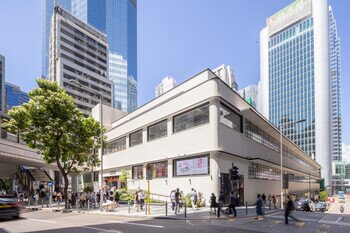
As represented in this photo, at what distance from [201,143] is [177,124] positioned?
17.0 ft

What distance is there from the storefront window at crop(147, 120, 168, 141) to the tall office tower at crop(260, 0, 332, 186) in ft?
392

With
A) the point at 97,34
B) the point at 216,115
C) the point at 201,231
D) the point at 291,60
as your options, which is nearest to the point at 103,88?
the point at 97,34

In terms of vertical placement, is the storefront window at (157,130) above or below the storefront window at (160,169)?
above

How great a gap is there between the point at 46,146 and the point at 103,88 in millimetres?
95828

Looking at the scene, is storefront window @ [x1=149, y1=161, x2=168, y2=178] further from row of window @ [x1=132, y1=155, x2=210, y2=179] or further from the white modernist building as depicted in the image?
the white modernist building

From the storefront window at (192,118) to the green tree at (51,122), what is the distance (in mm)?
9331

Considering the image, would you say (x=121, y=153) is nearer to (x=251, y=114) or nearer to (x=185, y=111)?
(x=185, y=111)

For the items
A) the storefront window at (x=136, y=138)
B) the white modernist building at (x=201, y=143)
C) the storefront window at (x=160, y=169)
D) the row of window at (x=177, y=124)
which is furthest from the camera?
the storefront window at (x=136, y=138)

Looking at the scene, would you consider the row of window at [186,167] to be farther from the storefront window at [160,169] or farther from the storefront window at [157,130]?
the storefront window at [157,130]

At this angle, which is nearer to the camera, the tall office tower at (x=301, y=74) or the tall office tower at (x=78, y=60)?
the tall office tower at (x=78, y=60)

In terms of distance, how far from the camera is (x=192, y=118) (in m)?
30.2

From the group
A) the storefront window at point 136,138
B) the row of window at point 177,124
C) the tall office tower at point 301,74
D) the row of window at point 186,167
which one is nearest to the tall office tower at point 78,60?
the storefront window at point 136,138

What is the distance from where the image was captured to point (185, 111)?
31.0 metres

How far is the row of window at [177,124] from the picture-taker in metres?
29.0
